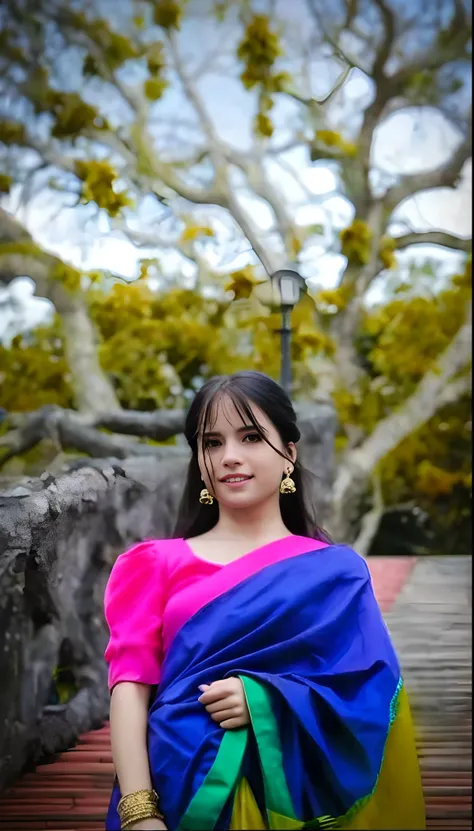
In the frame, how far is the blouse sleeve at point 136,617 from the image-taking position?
0.86 metres

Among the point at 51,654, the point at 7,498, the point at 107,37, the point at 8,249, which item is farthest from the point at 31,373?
the point at 7,498

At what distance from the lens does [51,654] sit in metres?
1.41

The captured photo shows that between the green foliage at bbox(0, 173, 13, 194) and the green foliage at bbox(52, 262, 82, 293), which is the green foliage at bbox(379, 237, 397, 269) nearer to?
the green foliage at bbox(52, 262, 82, 293)

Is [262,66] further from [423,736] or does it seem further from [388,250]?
[423,736]

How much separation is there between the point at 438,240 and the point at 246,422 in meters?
2.98

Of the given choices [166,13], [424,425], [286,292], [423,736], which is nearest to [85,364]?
[286,292]

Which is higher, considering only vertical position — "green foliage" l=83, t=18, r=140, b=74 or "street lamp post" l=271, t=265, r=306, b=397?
"green foliage" l=83, t=18, r=140, b=74

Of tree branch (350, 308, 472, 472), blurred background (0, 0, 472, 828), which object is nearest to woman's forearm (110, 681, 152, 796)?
blurred background (0, 0, 472, 828)

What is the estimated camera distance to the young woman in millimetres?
786

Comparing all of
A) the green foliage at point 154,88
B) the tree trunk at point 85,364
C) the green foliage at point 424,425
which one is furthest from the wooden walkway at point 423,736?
the green foliage at point 154,88

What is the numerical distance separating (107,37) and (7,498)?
2765 millimetres

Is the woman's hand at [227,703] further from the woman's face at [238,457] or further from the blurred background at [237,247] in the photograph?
the blurred background at [237,247]

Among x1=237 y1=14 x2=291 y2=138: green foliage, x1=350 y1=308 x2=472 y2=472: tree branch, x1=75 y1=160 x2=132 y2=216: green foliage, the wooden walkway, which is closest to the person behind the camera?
the wooden walkway

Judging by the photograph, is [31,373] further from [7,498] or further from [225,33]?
[7,498]
